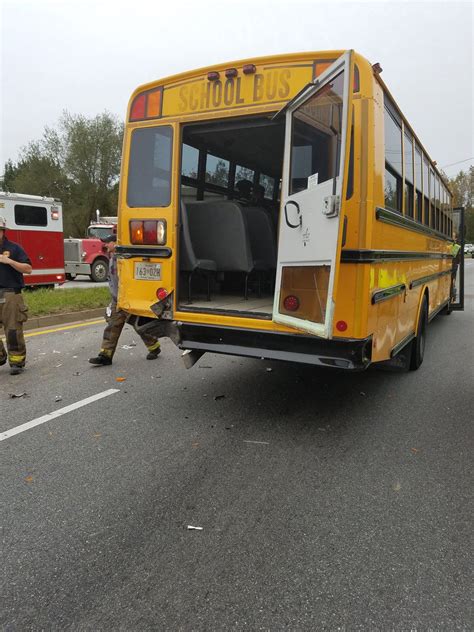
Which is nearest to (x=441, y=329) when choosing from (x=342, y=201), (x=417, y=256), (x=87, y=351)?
(x=417, y=256)

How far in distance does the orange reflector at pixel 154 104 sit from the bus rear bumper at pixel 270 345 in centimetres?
192

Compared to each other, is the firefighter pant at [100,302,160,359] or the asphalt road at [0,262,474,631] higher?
the firefighter pant at [100,302,160,359]

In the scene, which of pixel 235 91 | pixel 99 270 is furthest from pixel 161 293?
pixel 99 270

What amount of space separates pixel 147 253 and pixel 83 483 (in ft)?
7.07

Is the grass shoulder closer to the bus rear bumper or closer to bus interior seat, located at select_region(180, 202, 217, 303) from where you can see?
bus interior seat, located at select_region(180, 202, 217, 303)

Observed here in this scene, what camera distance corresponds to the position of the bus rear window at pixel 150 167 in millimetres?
4410

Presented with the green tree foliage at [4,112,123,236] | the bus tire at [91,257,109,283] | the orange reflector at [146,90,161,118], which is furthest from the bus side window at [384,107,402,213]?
the green tree foliage at [4,112,123,236]

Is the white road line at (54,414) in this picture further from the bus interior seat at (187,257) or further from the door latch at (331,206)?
the door latch at (331,206)

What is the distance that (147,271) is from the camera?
4.54 m

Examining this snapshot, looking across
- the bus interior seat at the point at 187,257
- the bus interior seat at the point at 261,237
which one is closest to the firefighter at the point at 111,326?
the bus interior seat at the point at 187,257

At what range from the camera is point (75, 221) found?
3822 centimetres

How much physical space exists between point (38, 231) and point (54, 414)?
423 inches

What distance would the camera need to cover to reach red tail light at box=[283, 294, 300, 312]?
12.2 feet

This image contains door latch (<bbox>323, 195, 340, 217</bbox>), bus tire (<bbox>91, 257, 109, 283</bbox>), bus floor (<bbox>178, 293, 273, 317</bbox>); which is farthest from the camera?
bus tire (<bbox>91, 257, 109, 283</bbox>)
